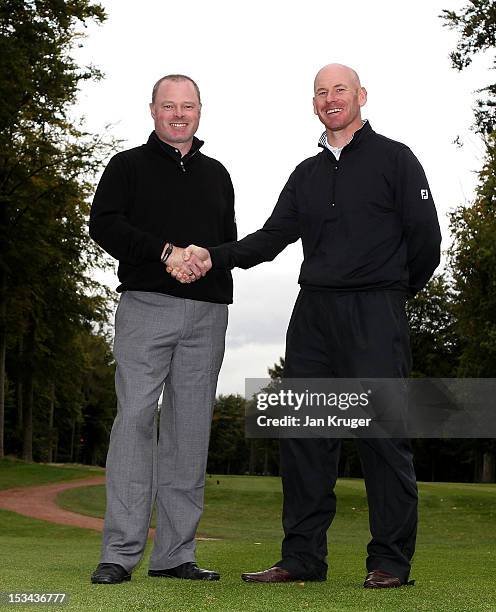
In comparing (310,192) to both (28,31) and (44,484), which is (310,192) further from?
(44,484)

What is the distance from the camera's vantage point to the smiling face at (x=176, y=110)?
4.96 meters

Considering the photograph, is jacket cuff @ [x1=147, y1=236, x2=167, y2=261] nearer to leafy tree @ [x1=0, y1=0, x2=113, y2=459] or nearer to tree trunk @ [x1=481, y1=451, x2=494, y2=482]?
leafy tree @ [x1=0, y1=0, x2=113, y2=459]

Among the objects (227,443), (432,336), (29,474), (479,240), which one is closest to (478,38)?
(479,240)

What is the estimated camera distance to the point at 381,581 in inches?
171

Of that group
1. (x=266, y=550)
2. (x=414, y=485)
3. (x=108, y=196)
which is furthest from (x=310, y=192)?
(x=266, y=550)

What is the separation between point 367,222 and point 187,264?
2.96 ft


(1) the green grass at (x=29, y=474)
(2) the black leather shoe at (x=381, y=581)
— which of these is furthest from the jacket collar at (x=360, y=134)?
(1) the green grass at (x=29, y=474)

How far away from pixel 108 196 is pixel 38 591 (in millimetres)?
1966

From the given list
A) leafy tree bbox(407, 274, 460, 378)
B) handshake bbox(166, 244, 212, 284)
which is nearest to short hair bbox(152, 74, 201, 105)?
handshake bbox(166, 244, 212, 284)

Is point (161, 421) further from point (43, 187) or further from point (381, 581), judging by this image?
point (43, 187)

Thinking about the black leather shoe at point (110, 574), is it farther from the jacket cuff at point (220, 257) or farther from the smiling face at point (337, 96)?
the smiling face at point (337, 96)

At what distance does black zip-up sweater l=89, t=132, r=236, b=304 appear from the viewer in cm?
484

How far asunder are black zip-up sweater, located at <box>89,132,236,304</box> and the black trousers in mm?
586

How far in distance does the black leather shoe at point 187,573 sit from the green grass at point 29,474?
22052mm
